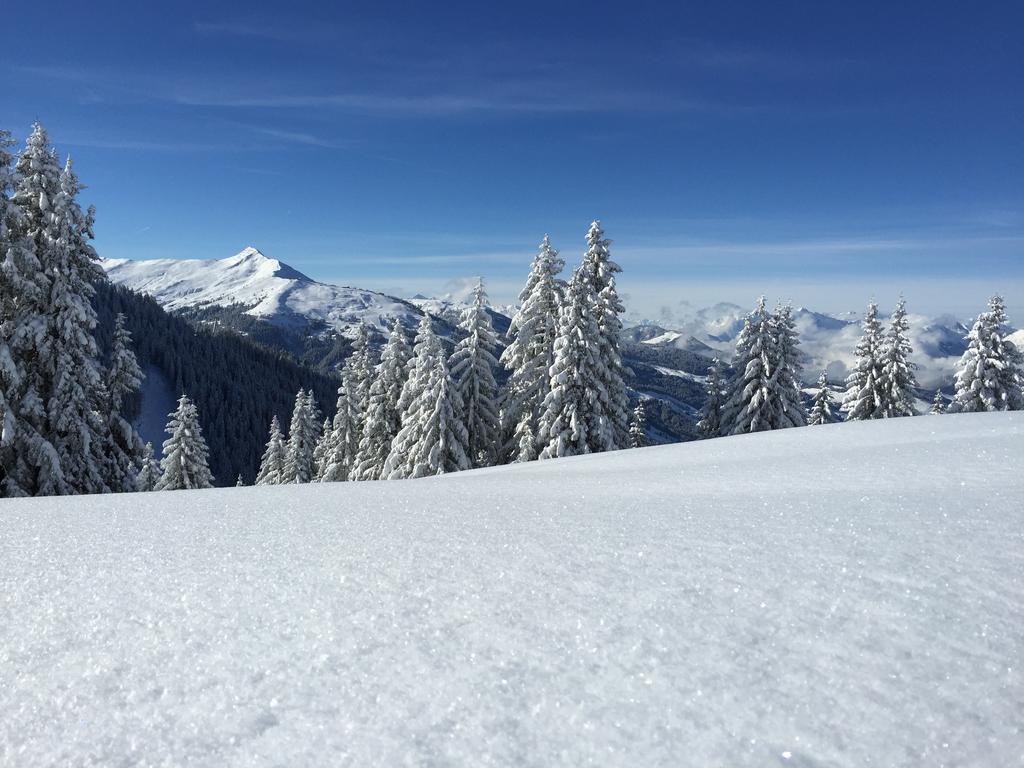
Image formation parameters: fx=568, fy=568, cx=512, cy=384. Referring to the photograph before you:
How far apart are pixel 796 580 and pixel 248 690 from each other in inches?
91.2

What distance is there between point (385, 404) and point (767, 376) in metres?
20.4

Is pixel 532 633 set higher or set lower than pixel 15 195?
lower

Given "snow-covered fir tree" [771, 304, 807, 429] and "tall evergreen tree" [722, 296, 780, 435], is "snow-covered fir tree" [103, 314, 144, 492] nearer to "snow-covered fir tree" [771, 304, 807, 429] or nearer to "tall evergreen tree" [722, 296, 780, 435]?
"tall evergreen tree" [722, 296, 780, 435]

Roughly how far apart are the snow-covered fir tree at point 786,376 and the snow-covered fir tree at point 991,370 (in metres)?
9.33

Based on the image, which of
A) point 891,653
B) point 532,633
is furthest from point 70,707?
point 891,653

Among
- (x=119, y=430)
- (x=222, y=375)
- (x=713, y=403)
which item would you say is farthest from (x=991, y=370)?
(x=222, y=375)

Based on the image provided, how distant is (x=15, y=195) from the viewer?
15.3m

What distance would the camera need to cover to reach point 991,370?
30.8m

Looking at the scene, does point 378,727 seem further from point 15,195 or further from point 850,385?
point 850,385

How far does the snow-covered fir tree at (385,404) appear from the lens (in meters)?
30.9

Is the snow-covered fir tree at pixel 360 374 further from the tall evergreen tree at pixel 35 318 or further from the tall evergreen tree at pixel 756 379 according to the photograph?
the tall evergreen tree at pixel 756 379

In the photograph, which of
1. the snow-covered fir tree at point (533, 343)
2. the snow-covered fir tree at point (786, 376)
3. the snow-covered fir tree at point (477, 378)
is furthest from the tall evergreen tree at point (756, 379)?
the snow-covered fir tree at point (477, 378)

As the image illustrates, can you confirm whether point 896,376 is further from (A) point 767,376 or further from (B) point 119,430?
(B) point 119,430

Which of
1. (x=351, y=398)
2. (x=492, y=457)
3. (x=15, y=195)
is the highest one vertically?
(x=15, y=195)
